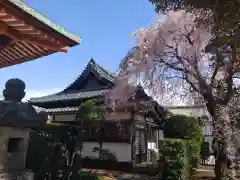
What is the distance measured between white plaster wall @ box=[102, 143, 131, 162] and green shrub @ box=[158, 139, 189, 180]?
4382mm

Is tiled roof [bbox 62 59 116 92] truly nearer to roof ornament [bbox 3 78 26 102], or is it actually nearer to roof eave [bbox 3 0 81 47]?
roof ornament [bbox 3 78 26 102]

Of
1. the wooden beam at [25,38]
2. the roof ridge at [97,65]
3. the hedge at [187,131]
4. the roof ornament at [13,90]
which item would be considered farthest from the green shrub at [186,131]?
the wooden beam at [25,38]

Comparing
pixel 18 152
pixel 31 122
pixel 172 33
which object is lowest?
pixel 18 152

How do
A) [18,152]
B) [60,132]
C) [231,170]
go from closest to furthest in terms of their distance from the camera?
[18,152]
[60,132]
[231,170]

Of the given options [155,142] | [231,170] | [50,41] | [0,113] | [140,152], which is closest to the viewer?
[50,41]

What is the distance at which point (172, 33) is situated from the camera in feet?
39.9

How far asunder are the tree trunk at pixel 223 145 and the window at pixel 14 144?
8230mm

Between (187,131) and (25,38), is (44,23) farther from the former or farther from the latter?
(187,131)

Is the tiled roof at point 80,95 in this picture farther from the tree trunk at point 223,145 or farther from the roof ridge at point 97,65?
the tree trunk at point 223,145

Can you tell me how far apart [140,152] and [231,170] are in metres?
7.11

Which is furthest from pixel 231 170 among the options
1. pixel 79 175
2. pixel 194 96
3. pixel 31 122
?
pixel 31 122

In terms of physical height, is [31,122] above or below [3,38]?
below

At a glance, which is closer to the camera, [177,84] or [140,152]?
[177,84]

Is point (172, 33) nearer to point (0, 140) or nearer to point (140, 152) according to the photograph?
point (140, 152)
